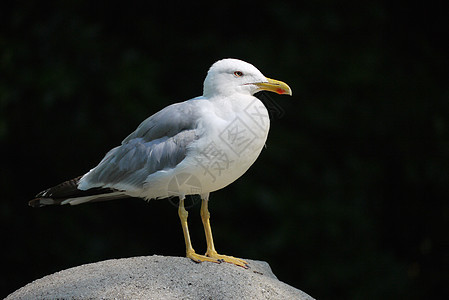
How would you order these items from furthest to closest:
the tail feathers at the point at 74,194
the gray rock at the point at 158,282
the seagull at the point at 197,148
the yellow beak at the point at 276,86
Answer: the tail feathers at the point at 74,194
the yellow beak at the point at 276,86
the seagull at the point at 197,148
the gray rock at the point at 158,282

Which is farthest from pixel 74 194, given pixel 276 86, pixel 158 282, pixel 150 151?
pixel 276 86

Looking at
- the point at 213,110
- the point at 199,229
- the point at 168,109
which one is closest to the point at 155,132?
the point at 168,109

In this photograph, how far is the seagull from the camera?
3043 mm

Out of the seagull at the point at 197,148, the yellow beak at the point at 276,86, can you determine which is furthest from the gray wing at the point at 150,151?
the yellow beak at the point at 276,86

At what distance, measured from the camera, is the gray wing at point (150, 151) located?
314cm

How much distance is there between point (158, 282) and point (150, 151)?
689mm

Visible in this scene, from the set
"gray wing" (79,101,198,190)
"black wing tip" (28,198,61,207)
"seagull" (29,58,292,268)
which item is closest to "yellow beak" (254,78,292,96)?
"seagull" (29,58,292,268)

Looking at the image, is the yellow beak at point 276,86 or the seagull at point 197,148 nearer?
the seagull at point 197,148

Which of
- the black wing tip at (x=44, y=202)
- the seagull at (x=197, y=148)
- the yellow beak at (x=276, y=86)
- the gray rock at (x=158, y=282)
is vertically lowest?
the gray rock at (x=158, y=282)

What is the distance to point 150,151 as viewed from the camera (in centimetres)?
323

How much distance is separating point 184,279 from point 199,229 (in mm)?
2547

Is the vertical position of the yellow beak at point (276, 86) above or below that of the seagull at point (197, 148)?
above

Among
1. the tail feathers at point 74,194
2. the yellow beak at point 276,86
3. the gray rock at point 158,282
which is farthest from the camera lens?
the tail feathers at point 74,194

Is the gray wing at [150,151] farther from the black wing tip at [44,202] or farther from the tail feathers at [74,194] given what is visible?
the black wing tip at [44,202]
